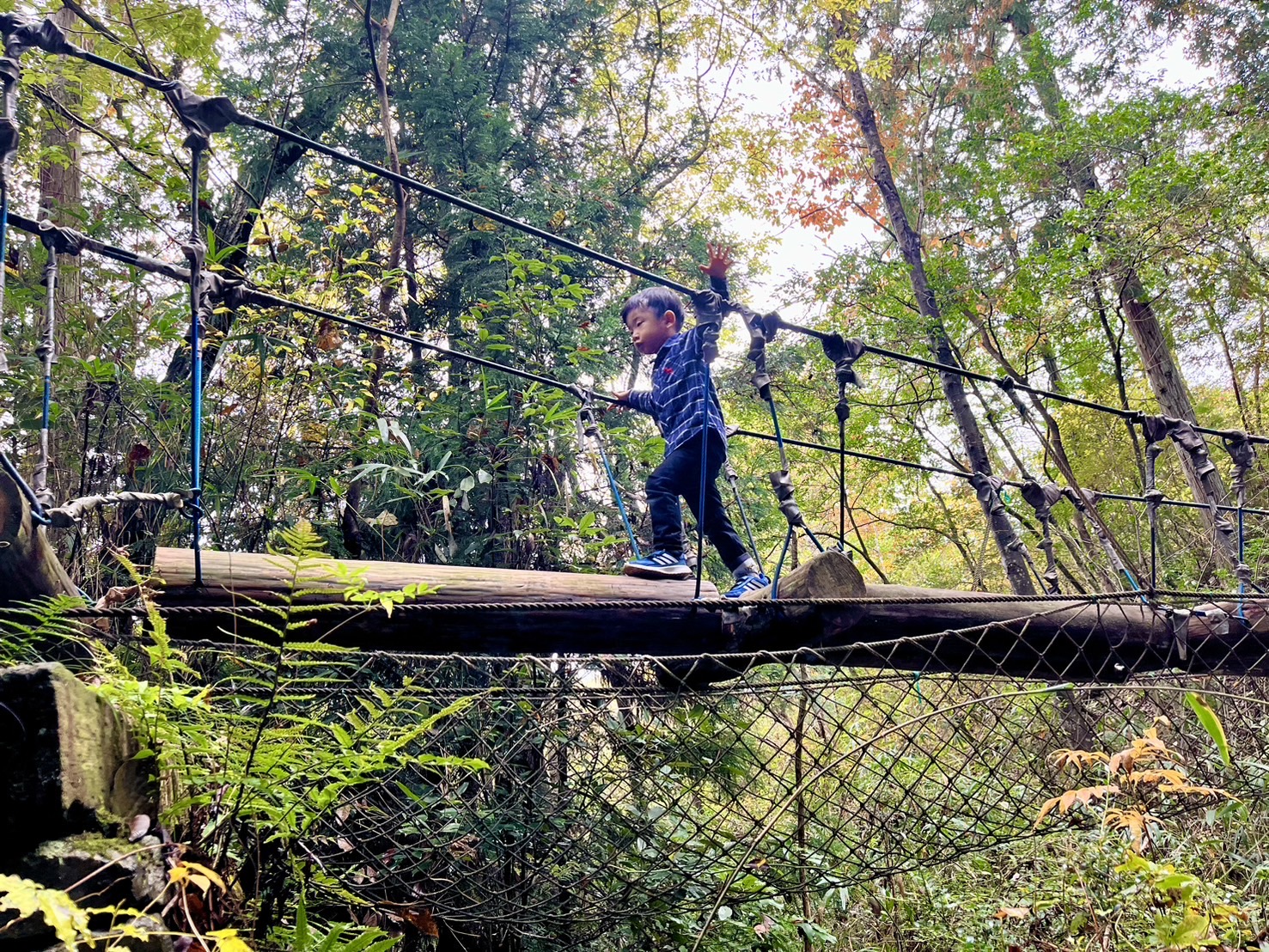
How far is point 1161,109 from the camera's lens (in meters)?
4.45

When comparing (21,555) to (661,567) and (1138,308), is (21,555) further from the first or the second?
(1138,308)

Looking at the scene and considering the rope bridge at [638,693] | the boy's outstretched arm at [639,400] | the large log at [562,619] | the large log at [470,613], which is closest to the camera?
the rope bridge at [638,693]

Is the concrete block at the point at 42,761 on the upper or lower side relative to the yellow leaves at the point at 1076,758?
upper

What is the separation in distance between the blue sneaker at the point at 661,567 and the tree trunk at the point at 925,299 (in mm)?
2279

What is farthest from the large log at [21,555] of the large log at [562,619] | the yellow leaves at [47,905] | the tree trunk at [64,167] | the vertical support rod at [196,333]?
the tree trunk at [64,167]

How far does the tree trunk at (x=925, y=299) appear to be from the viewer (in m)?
4.27

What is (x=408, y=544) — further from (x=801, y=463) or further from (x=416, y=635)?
(x=801, y=463)

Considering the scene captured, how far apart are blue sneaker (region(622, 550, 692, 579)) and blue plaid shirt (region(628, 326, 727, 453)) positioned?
1.08ft

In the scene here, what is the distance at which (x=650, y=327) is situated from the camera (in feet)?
8.57

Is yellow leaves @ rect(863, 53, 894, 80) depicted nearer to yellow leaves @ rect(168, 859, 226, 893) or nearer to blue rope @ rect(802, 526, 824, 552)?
blue rope @ rect(802, 526, 824, 552)

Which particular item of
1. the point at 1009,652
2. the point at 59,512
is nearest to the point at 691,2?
the point at 1009,652

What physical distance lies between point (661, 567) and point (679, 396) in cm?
57

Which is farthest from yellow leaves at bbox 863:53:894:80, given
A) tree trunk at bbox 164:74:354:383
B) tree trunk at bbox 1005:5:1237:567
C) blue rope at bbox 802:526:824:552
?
blue rope at bbox 802:526:824:552

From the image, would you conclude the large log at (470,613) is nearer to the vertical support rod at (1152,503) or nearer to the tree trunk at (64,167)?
the vertical support rod at (1152,503)
